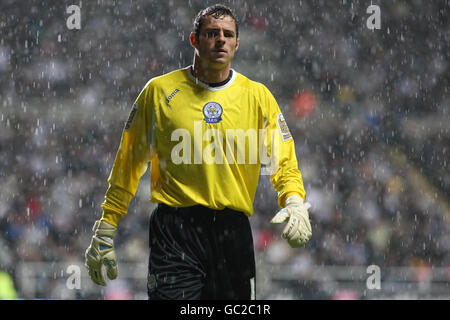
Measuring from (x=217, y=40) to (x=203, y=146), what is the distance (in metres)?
0.45

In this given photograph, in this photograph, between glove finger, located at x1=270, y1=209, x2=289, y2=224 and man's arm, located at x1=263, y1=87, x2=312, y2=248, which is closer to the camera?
glove finger, located at x1=270, y1=209, x2=289, y2=224

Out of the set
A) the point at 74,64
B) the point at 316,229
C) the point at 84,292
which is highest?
the point at 74,64

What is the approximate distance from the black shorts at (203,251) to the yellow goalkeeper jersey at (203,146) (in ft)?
0.19

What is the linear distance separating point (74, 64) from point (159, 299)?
24.4 feet

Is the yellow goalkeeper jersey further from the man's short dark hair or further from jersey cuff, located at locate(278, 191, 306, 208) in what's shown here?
the man's short dark hair

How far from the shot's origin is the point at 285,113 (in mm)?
9023

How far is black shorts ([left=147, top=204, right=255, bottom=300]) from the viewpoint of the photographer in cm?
276

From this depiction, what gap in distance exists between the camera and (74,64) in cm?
962

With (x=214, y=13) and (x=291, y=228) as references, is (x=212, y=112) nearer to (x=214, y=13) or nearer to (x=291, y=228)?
(x=214, y=13)

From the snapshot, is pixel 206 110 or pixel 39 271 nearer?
pixel 206 110

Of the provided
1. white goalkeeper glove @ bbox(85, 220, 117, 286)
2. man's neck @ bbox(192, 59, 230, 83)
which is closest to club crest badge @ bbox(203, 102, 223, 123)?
man's neck @ bbox(192, 59, 230, 83)
